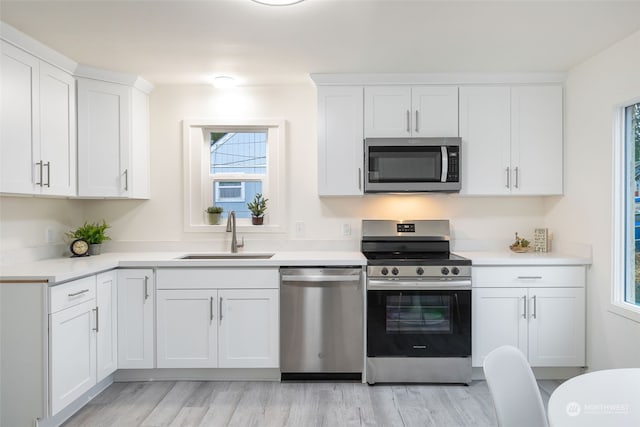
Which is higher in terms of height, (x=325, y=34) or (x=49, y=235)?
(x=325, y=34)

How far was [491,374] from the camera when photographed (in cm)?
137

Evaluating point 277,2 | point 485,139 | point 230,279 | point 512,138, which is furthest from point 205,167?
point 512,138

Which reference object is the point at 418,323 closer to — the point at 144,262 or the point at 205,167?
the point at 144,262

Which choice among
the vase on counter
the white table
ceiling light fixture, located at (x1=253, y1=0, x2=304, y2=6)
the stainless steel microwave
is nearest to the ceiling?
ceiling light fixture, located at (x1=253, y1=0, x2=304, y2=6)

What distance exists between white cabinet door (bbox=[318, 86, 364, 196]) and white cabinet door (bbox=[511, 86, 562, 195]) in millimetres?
1243

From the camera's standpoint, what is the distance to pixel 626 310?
2629 mm

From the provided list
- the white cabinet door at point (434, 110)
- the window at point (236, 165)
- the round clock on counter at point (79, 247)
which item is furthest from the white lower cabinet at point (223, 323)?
the white cabinet door at point (434, 110)

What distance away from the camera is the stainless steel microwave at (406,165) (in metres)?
3.21

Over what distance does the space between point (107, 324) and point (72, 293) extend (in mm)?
476

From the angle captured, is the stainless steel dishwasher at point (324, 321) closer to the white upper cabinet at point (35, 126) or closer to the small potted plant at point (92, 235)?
the small potted plant at point (92, 235)

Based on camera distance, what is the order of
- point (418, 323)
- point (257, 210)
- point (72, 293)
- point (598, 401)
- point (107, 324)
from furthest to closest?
point (257, 210)
point (418, 323)
point (107, 324)
point (72, 293)
point (598, 401)

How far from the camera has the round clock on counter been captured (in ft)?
10.6

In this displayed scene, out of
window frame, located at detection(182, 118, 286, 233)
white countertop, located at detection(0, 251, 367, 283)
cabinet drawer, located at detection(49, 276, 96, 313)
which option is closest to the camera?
cabinet drawer, located at detection(49, 276, 96, 313)

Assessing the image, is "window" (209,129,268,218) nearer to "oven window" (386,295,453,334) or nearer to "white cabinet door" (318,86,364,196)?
"white cabinet door" (318,86,364,196)
